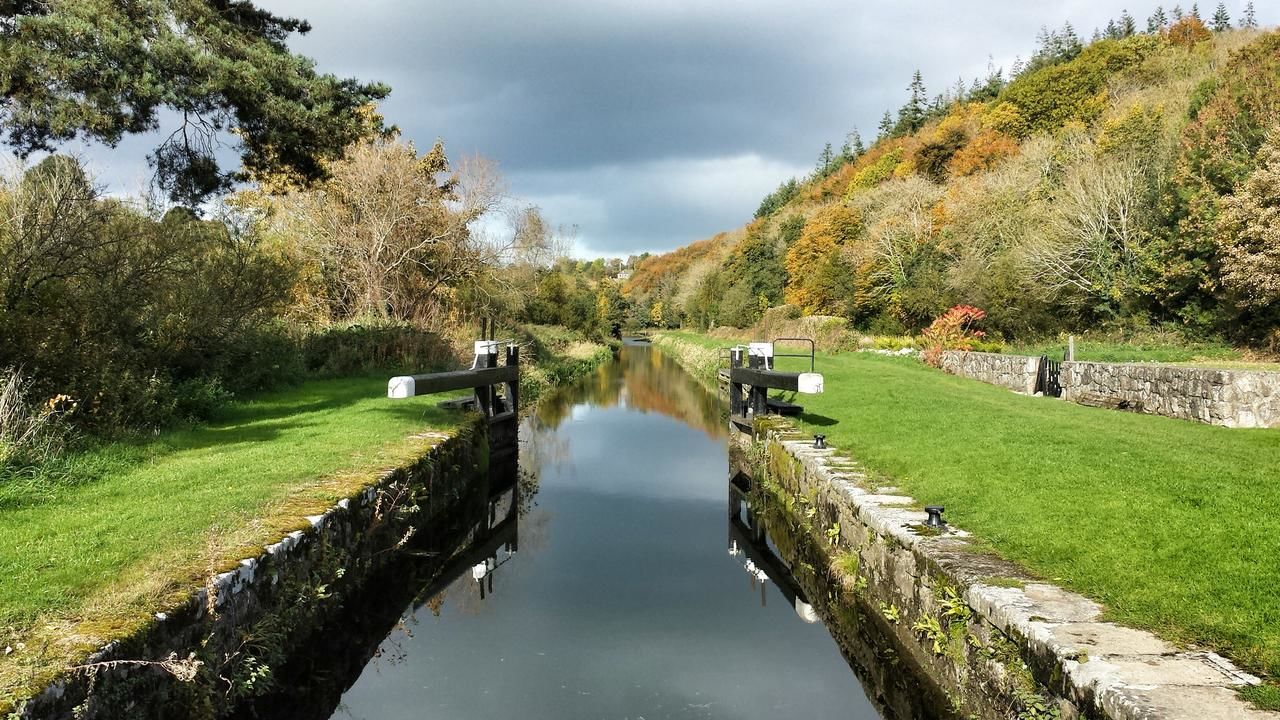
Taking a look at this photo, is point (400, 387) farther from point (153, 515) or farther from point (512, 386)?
point (512, 386)

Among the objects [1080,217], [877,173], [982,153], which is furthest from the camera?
[877,173]

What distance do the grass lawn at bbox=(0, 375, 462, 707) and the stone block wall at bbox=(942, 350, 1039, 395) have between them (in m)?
12.2

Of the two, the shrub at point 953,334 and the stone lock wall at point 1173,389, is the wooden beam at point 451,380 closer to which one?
the stone lock wall at point 1173,389

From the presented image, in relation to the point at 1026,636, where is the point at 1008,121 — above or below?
above

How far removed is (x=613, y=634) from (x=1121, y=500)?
3645 millimetres

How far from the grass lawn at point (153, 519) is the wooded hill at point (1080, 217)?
58.1 feet

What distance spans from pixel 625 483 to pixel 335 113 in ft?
20.4

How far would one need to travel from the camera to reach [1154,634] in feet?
9.92

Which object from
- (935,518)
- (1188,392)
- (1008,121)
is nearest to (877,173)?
(1008,121)

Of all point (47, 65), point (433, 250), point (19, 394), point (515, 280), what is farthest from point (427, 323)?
point (19, 394)

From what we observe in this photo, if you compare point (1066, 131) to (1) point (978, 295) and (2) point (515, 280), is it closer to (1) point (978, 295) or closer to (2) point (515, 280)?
(1) point (978, 295)

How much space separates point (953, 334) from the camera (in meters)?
22.8

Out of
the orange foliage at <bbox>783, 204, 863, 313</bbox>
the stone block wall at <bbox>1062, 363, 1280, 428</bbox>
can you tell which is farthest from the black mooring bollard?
the orange foliage at <bbox>783, 204, 863, 313</bbox>

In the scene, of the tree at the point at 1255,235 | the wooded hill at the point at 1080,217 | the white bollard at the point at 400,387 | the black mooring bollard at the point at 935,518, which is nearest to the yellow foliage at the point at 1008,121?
the wooded hill at the point at 1080,217
